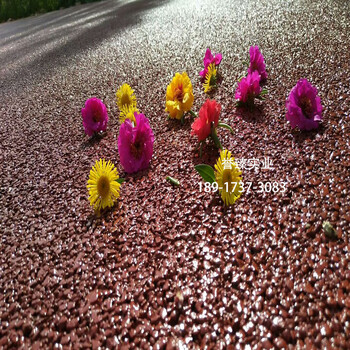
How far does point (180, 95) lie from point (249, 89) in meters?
0.21

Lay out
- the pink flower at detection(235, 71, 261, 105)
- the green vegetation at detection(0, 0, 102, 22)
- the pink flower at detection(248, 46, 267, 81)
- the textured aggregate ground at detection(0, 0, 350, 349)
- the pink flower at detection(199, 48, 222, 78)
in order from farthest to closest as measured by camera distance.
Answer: the green vegetation at detection(0, 0, 102, 22), the pink flower at detection(199, 48, 222, 78), the pink flower at detection(248, 46, 267, 81), the pink flower at detection(235, 71, 261, 105), the textured aggregate ground at detection(0, 0, 350, 349)

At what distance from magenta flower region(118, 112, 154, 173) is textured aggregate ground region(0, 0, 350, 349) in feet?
0.12

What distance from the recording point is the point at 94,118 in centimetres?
96

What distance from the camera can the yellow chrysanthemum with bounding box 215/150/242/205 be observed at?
59cm

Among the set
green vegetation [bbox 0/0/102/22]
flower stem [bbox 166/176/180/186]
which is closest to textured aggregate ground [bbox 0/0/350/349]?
flower stem [bbox 166/176/180/186]

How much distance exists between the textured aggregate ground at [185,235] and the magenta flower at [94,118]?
0.05 metres

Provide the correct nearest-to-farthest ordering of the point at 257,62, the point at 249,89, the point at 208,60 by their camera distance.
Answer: the point at 249,89
the point at 257,62
the point at 208,60

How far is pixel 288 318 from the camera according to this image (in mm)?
406

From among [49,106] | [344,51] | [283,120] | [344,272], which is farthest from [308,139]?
[49,106]

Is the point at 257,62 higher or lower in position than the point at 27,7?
lower

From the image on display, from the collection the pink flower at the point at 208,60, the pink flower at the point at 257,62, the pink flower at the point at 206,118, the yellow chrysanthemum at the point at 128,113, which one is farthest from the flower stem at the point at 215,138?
the pink flower at the point at 208,60

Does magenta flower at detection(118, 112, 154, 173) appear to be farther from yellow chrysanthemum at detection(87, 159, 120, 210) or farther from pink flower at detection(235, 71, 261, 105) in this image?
pink flower at detection(235, 71, 261, 105)

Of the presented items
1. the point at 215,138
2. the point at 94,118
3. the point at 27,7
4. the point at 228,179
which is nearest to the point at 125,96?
the point at 94,118

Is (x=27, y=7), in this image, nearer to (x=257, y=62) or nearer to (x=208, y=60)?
(x=208, y=60)
